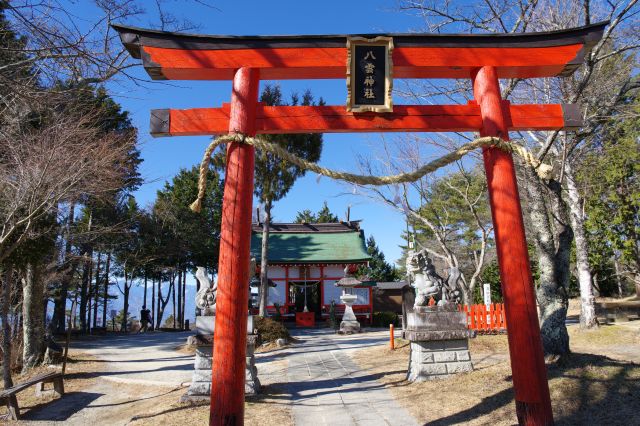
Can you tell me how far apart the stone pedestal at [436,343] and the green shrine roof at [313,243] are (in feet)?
52.1

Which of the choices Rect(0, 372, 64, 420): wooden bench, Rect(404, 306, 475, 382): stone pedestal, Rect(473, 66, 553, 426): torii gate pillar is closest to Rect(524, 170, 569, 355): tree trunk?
Rect(404, 306, 475, 382): stone pedestal

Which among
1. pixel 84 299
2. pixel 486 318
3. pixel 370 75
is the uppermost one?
pixel 370 75

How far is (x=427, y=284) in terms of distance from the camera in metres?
8.23

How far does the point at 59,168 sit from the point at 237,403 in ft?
21.4

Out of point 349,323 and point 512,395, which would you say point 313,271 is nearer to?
point 349,323

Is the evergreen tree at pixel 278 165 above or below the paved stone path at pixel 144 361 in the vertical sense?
above

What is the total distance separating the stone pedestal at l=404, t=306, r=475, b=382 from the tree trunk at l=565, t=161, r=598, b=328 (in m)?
7.75

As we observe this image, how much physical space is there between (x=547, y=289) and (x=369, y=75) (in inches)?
201

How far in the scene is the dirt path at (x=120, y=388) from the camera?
23.1 ft

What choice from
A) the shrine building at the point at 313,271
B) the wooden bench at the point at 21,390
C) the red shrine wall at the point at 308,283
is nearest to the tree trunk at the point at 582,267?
the shrine building at the point at 313,271

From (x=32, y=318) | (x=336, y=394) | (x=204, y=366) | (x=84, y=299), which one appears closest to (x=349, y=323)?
(x=336, y=394)

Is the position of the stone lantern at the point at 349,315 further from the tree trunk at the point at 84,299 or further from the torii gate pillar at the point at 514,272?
the torii gate pillar at the point at 514,272

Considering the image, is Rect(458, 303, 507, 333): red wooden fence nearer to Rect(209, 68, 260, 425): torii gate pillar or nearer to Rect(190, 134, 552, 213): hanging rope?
Rect(190, 134, 552, 213): hanging rope

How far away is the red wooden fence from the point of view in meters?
13.0
